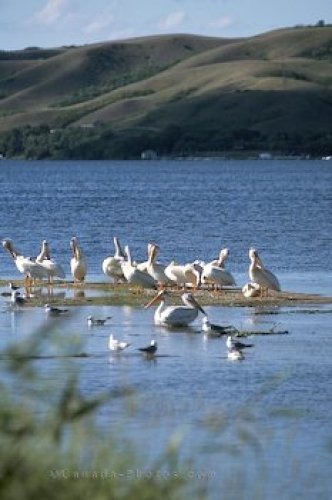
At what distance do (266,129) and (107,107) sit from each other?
70.9ft

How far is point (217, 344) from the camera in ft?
57.8

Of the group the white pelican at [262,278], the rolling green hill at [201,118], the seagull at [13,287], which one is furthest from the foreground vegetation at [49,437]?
the rolling green hill at [201,118]

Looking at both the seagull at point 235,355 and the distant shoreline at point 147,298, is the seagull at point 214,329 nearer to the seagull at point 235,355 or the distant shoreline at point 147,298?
the seagull at point 235,355

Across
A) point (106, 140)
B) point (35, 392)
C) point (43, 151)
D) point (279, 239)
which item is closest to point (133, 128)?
point (106, 140)

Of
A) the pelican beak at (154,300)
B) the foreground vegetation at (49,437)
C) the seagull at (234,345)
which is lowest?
the pelican beak at (154,300)

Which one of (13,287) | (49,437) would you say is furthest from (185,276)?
(49,437)

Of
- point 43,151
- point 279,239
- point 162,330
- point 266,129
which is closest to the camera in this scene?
point 162,330

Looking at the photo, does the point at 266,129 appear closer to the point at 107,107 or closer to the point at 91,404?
the point at 107,107

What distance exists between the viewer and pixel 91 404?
4.86m

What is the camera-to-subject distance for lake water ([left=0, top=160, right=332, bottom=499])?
10070 mm

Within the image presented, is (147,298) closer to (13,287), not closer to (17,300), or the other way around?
(17,300)

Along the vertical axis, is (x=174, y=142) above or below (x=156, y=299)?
below

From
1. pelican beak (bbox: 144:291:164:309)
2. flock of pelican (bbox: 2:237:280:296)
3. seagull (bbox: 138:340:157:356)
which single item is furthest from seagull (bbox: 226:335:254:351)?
flock of pelican (bbox: 2:237:280:296)

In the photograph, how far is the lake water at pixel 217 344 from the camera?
10.1 meters
